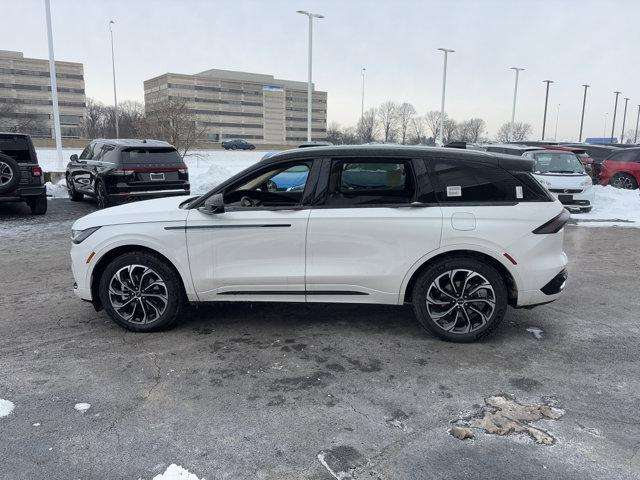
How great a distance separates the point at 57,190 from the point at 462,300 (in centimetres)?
1593

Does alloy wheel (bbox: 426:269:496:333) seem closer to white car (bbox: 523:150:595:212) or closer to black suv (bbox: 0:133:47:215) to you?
white car (bbox: 523:150:595:212)

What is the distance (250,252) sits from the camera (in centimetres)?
461

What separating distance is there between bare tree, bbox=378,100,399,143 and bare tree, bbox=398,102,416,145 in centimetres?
94

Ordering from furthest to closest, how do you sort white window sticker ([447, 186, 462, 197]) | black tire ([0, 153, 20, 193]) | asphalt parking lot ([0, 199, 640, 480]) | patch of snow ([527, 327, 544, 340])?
1. black tire ([0, 153, 20, 193])
2. patch of snow ([527, 327, 544, 340])
3. white window sticker ([447, 186, 462, 197])
4. asphalt parking lot ([0, 199, 640, 480])

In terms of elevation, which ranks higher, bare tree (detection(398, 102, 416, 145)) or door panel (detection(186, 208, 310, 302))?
bare tree (detection(398, 102, 416, 145))

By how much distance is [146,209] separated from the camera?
16.0 ft

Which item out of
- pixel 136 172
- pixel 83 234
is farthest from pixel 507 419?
pixel 136 172

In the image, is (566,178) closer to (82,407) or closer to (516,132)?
(82,407)

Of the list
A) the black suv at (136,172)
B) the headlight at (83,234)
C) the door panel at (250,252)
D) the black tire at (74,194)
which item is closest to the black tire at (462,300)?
the door panel at (250,252)

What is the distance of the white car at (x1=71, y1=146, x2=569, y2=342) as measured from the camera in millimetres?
4441

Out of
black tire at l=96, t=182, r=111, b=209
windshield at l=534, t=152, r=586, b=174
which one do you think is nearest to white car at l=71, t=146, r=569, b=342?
black tire at l=96, t=182, r=111, b=209

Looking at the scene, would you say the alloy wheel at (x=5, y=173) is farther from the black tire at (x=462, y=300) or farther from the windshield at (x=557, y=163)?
the windshield at (x=557, y=163)

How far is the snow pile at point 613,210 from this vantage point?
1217cm

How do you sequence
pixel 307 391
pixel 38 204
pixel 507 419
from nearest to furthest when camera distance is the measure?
pixel 507 419 → pixel 307 391 → pixel 38 204
